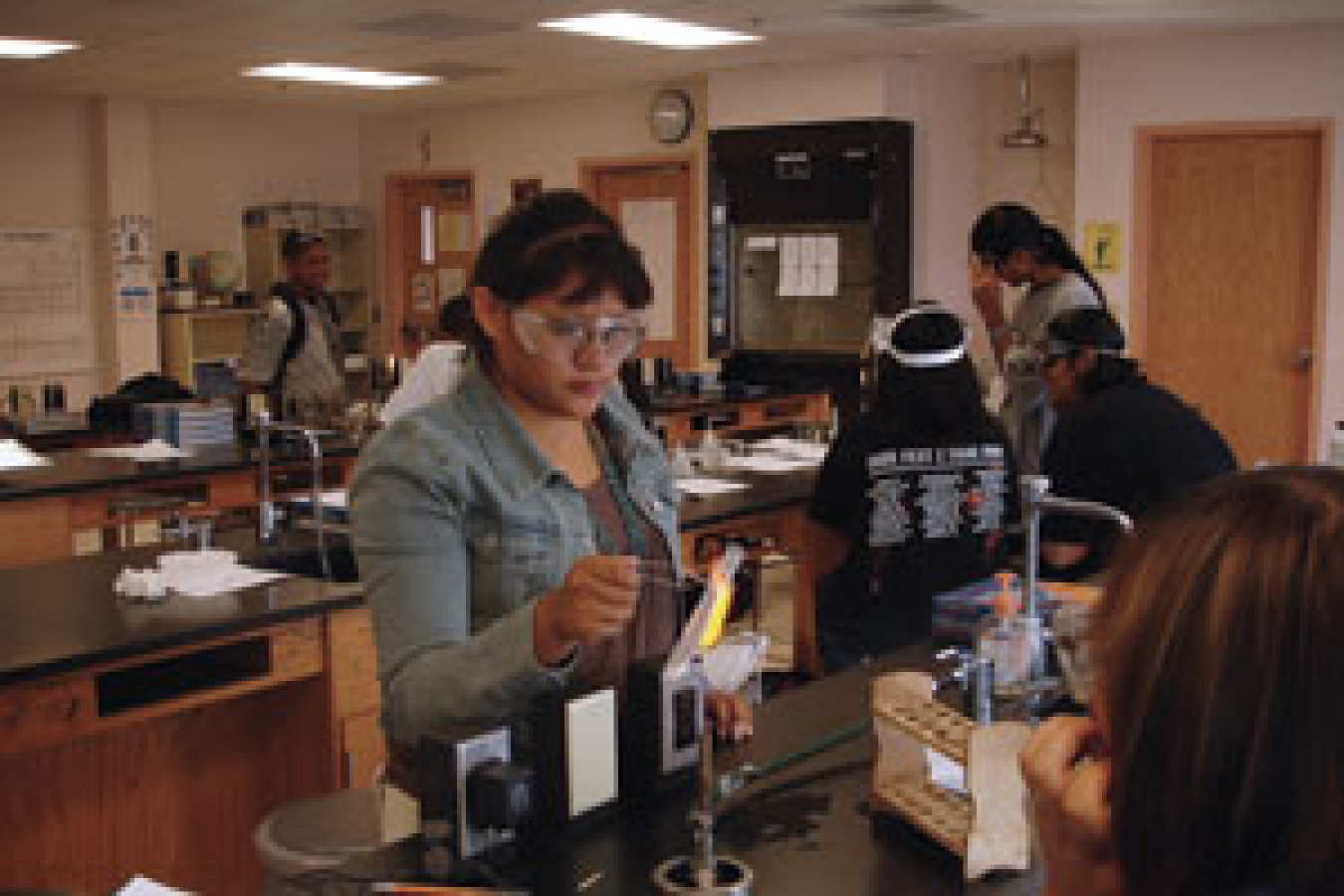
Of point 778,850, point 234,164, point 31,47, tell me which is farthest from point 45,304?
point 778,850

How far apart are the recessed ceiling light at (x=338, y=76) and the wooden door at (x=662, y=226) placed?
4.52 feet

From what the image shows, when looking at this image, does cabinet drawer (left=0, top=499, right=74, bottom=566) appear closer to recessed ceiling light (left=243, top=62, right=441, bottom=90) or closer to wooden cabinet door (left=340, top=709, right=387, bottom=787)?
wooden cabinet door (left=340, top=709, right=387, bottom=787)

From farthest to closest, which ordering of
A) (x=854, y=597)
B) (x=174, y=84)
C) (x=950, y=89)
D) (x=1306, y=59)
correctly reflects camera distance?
1. (x=174, y=84)
2. (x=950, y=89)
3. (x=1306, y=59)
4. (x=854, y=597)

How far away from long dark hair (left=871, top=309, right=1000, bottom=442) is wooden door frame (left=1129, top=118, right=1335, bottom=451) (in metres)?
4.41

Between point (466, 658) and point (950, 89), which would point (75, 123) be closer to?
point (950, 89)

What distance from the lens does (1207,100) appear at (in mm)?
7078

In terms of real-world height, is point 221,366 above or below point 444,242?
below

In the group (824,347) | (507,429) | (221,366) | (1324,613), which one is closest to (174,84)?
(221,366)

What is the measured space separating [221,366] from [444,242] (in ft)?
6.11

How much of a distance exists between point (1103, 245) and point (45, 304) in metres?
6.37

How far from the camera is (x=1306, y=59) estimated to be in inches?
268

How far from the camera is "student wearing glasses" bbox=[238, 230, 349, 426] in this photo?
6730 mm

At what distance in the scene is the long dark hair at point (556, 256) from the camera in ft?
5.88

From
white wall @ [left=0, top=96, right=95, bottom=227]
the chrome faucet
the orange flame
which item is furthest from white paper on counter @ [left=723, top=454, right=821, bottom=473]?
white wall @ [left=0, top=96, right=95, bottom=227]
